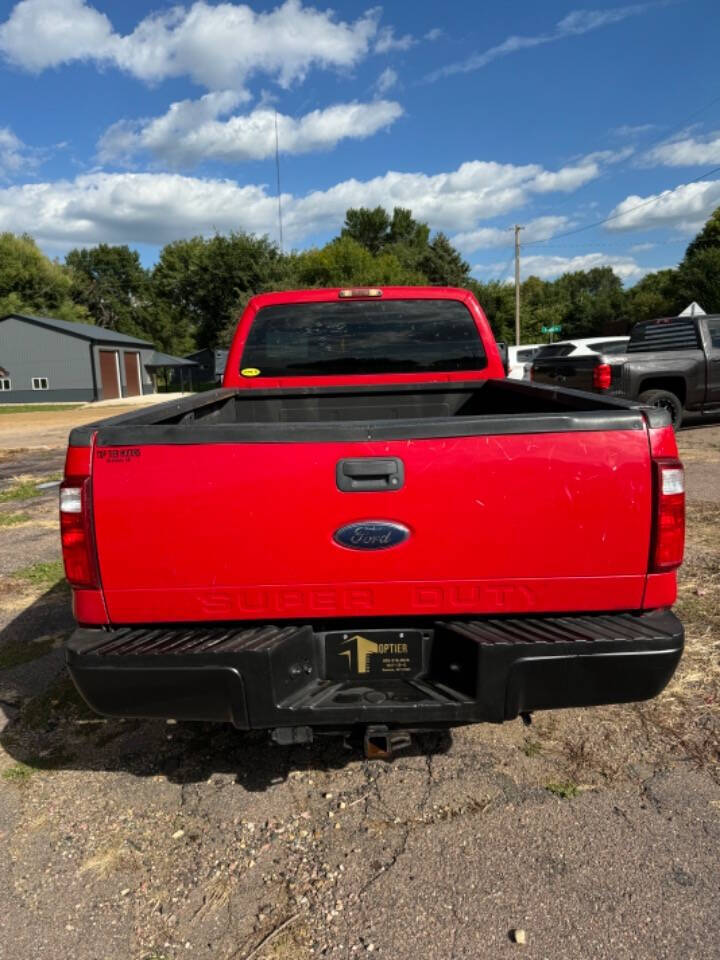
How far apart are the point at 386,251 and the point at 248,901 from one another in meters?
79.5

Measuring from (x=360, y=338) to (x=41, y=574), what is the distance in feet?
11.7

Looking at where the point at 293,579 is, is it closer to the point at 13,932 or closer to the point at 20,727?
the point at 13,932

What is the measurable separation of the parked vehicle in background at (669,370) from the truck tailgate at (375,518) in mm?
9361

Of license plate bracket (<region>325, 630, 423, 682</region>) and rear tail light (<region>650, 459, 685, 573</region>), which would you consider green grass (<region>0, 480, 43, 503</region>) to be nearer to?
license plate bracket (<region>325, 630, 423, 682</region>)

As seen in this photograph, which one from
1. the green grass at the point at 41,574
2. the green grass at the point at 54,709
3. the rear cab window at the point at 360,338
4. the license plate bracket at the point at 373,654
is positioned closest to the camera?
the license plate bracket at the point at 373,654

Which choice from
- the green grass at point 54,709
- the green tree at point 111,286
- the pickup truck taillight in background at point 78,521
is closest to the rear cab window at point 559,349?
the green grass at point 54,709

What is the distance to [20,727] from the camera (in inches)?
136

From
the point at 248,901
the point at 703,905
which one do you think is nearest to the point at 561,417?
the point at 703,905

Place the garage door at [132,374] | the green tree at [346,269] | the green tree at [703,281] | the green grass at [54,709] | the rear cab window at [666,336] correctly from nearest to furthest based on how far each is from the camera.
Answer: the green grass at [54,709] < the rear cab window at [666,336] < the green tree at [703,281] < the garage door at [132,374] < the green tree at [346,269]

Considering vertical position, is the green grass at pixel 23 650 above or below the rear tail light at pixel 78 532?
below

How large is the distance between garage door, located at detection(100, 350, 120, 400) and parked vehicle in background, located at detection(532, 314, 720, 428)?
1596 inches

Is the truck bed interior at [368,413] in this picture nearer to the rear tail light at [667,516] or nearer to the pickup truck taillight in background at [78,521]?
the pickup truck taillight in background at [78,521]

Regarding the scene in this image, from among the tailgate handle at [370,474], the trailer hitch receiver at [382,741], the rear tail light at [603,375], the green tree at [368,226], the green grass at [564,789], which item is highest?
the green tree at [368,226]

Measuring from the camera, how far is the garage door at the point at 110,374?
152 feet
